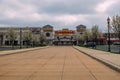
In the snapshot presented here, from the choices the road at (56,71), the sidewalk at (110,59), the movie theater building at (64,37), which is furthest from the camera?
the movie theater building at (64,37)

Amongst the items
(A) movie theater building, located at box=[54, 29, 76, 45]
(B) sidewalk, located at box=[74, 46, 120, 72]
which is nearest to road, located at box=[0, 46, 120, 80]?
(B) sidewalk, located at box=[74, 46, 120, 72]

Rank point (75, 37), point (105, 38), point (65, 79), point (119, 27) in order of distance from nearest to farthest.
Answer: point (65, 79)
point (119, 27)
point (105, 38)
point (75, 37)

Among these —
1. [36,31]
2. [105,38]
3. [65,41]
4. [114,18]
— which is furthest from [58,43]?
[114,18]

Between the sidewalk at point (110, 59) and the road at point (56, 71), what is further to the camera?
the sidewalk at point (110, 59)

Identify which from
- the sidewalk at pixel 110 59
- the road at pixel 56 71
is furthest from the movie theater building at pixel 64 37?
the road at pixel 56 71

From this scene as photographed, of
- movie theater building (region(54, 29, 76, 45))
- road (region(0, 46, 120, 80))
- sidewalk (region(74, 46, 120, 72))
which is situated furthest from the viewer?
movie theater building (region(54, 29, 76, 45))

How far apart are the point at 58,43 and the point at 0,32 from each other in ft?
137

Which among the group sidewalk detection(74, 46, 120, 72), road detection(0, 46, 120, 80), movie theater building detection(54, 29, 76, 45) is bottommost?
road detection(0, 46, 120, 80)

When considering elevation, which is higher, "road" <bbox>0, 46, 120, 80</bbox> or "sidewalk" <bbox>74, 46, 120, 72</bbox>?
"sidewalk" <bbox>74, 46, 120, 72</bbox>

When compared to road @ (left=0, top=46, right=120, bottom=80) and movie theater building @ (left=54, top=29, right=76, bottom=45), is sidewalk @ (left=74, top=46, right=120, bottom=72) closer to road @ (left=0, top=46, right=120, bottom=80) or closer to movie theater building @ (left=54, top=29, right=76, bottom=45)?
road @ (left=0, top=46, right=120, bottom=80)

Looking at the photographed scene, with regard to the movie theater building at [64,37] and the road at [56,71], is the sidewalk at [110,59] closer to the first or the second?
the road at [56,71]

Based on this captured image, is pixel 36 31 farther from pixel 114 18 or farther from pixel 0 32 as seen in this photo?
pixel 114 18

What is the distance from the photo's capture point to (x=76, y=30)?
182125 millimetres

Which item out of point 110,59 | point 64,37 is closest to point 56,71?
point 110,59
